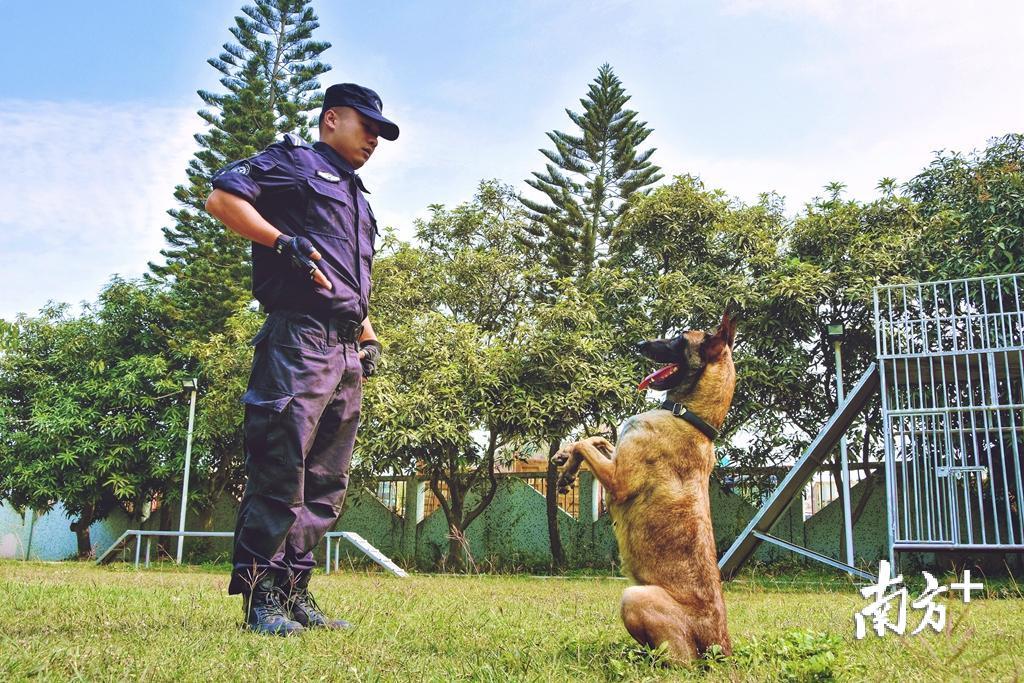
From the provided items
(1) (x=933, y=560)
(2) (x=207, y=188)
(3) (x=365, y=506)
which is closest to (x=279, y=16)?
(2) (x=207, y=188)

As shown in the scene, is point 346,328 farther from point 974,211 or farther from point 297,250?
point 974,211

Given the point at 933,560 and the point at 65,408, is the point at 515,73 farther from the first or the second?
the point at 65,408

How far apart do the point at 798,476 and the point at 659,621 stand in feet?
24.4

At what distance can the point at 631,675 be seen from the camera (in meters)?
2.49

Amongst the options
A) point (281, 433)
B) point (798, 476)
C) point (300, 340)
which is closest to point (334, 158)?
point (300, 340)

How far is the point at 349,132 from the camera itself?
369 cm

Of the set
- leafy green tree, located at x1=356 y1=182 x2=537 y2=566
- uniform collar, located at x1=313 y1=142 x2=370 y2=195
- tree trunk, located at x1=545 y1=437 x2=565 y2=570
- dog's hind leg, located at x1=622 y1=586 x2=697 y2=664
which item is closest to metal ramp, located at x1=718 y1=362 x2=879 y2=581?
leafy green tree, located at x1=356 y1=182 x2=537 y2=566

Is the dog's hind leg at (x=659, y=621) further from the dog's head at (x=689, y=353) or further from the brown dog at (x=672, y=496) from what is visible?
the dog's head at (x=689, y=353)

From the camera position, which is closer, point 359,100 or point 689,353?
point 689,353

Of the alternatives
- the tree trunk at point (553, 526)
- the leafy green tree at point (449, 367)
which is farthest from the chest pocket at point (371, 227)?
the tree trunk at point (553, 526)

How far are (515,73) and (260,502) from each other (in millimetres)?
6348

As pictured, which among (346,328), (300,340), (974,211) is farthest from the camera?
(974,211)

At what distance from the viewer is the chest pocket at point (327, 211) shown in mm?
3498

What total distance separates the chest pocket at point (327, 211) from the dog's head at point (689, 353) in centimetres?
146
